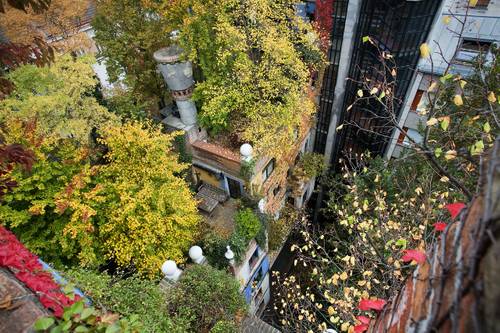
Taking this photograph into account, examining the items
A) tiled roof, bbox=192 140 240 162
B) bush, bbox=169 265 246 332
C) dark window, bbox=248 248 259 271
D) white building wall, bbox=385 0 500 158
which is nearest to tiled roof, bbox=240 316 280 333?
bush, bbox=169 265 246 332

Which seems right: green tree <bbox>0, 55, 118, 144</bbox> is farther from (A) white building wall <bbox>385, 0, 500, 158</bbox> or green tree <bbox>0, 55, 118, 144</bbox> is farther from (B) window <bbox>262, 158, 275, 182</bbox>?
(A) white building wall <bbox>385, 0, 500, 158</bbox>

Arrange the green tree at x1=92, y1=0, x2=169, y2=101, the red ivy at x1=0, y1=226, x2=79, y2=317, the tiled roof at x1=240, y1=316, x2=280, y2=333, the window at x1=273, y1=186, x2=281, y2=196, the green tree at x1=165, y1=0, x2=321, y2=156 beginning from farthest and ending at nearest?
1. the window at x1=273, y1=186, x2=281, y2=196
2. the green tree at x1=92, y1=0, x2=169, y2=101
3. the green tree at x1=165, y1=0, x2=321, y2=156
4. the tiled roof at x1=240, y1=316, x2=280, y2=333
5. the red ivy at x1=0, y1=226, x2=79, y2=317

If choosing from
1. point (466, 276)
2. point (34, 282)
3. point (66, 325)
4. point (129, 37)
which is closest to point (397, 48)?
point (129, 37)

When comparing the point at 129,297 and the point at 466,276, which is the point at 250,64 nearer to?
the point at 129,297

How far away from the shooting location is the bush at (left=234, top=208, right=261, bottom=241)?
12805 mm

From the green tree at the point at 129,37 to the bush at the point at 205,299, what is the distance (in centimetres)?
941

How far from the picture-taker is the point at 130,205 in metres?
9.49

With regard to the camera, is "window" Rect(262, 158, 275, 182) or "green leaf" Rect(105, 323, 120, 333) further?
"window" Rect(262, 158, 275, 182)

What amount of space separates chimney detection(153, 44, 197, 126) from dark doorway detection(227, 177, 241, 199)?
3385 mm

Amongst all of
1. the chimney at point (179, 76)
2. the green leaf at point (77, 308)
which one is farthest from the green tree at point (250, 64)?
the green leaf at point (77, 308)

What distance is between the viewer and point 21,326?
9.75ft

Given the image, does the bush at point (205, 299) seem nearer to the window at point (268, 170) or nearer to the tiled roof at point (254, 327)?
the tiled roof at point (254, 327)

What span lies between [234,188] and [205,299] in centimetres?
608

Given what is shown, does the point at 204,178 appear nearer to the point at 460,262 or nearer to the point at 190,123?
the point at 190,123
